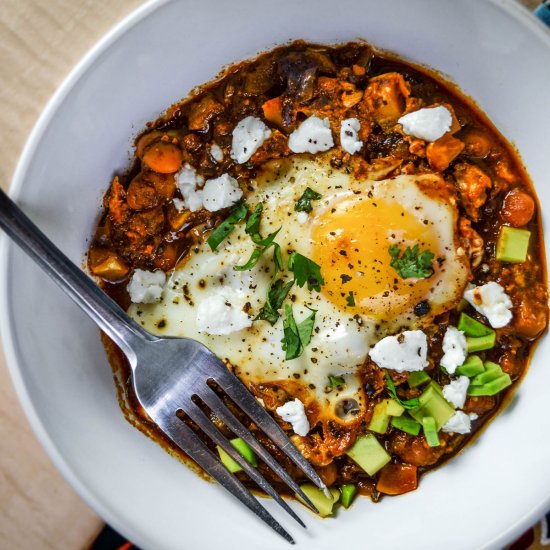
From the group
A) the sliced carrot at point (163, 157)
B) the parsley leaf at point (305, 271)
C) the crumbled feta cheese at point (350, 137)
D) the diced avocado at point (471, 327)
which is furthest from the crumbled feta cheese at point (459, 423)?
the sliced carrot at point (163, 157)

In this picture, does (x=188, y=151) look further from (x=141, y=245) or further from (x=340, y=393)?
(x=340, y=393)

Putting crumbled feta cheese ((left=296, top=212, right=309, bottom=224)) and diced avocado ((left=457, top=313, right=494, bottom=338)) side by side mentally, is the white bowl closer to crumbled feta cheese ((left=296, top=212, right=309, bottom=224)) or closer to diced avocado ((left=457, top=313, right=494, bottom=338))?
diced avocado ((left=457, top=313, right=494, bottom=338))

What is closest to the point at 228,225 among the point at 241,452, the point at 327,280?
the point at 327,280

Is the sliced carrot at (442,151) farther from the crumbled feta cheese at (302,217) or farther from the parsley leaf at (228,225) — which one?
the parsley leaf at (228,225)

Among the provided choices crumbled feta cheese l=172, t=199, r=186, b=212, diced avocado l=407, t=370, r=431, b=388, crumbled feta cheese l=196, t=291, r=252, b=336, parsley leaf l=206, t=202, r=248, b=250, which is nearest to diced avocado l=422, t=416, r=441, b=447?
diced avocado l=407, t=370, r=431, b=388

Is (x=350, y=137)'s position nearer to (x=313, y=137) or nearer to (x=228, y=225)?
(x=313, y=137)

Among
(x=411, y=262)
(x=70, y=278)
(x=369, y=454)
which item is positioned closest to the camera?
(x=70, y=278)

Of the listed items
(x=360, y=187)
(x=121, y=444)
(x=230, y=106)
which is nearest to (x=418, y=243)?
(x=360, y=187)
